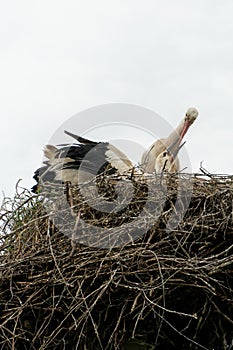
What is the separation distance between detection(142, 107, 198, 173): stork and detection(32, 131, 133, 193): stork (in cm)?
10

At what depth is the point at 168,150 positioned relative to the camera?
3523mm

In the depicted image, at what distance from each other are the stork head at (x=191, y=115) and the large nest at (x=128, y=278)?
5.34 ft

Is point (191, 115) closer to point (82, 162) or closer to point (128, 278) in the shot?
point (82, 162)

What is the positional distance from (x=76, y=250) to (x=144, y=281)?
222 mm

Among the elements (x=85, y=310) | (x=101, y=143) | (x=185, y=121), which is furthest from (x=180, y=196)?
(x=185, y=121)

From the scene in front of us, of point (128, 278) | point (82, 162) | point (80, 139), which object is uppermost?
point (80, 139)

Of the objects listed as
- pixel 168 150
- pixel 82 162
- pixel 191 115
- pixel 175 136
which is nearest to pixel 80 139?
pixel 82 162

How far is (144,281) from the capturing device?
2.22m

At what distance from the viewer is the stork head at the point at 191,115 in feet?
13.2

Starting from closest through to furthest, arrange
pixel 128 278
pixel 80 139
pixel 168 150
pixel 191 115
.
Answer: pixel 128 278
pixel 80 139
pixel 168 150
pixel 191 115

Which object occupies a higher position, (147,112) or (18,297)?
(147,112)

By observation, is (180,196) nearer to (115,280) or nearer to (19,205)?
(115,280)

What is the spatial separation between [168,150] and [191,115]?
1.82 feet

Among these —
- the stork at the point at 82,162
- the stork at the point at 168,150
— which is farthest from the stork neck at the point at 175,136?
the stork at the point at 82,162
